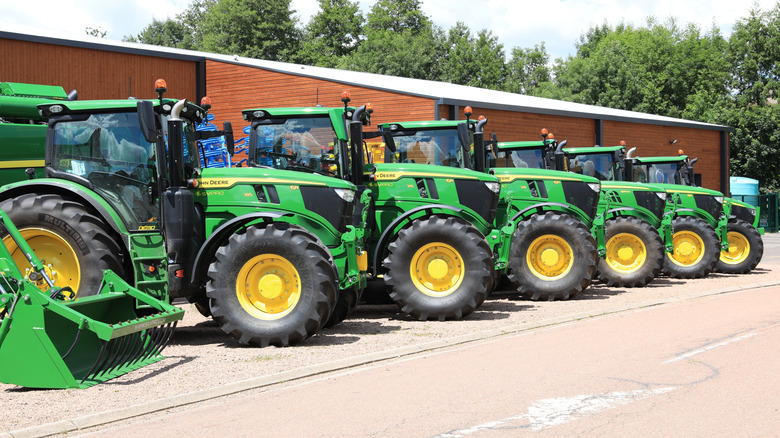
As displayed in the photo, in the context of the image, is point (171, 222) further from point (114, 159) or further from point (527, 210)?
point (527, 210)

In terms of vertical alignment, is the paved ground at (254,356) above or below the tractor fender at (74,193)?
below

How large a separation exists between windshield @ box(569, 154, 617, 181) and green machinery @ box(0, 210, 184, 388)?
11549mm

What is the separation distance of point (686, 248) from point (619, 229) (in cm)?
265

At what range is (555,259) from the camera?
47.7ft

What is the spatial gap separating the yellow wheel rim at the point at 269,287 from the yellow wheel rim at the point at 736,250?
13425mm

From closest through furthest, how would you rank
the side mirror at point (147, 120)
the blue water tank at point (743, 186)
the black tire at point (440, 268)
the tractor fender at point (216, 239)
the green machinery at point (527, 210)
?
the side mirror at point (147, 120)
the tractor fender at point (216, 239)
the black tire at point (440, 268)
the green machinery at point (527, 210)
the blue water tank at point (743, 186)

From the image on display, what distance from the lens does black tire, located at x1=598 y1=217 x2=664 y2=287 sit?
54.7ft

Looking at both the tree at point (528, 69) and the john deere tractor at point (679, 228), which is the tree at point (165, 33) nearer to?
the tree at point (528, 69)

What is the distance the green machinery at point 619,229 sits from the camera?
54.4ft

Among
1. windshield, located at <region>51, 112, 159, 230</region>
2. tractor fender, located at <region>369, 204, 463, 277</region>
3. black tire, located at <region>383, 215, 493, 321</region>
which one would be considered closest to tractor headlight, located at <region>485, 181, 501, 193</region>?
tractor fender, located at <region>369, 204, 463, 277</region>

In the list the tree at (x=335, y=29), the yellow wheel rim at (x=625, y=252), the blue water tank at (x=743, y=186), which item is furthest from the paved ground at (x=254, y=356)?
the tree at (x=335, y=29)

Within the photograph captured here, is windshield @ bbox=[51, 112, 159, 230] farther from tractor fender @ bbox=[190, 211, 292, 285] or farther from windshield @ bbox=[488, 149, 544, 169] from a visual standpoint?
windshield @ bbox=[488, 149, 544, 169]

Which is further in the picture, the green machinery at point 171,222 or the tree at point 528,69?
the tree at point 528,69

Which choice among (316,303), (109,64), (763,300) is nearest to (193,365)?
(316,303)
